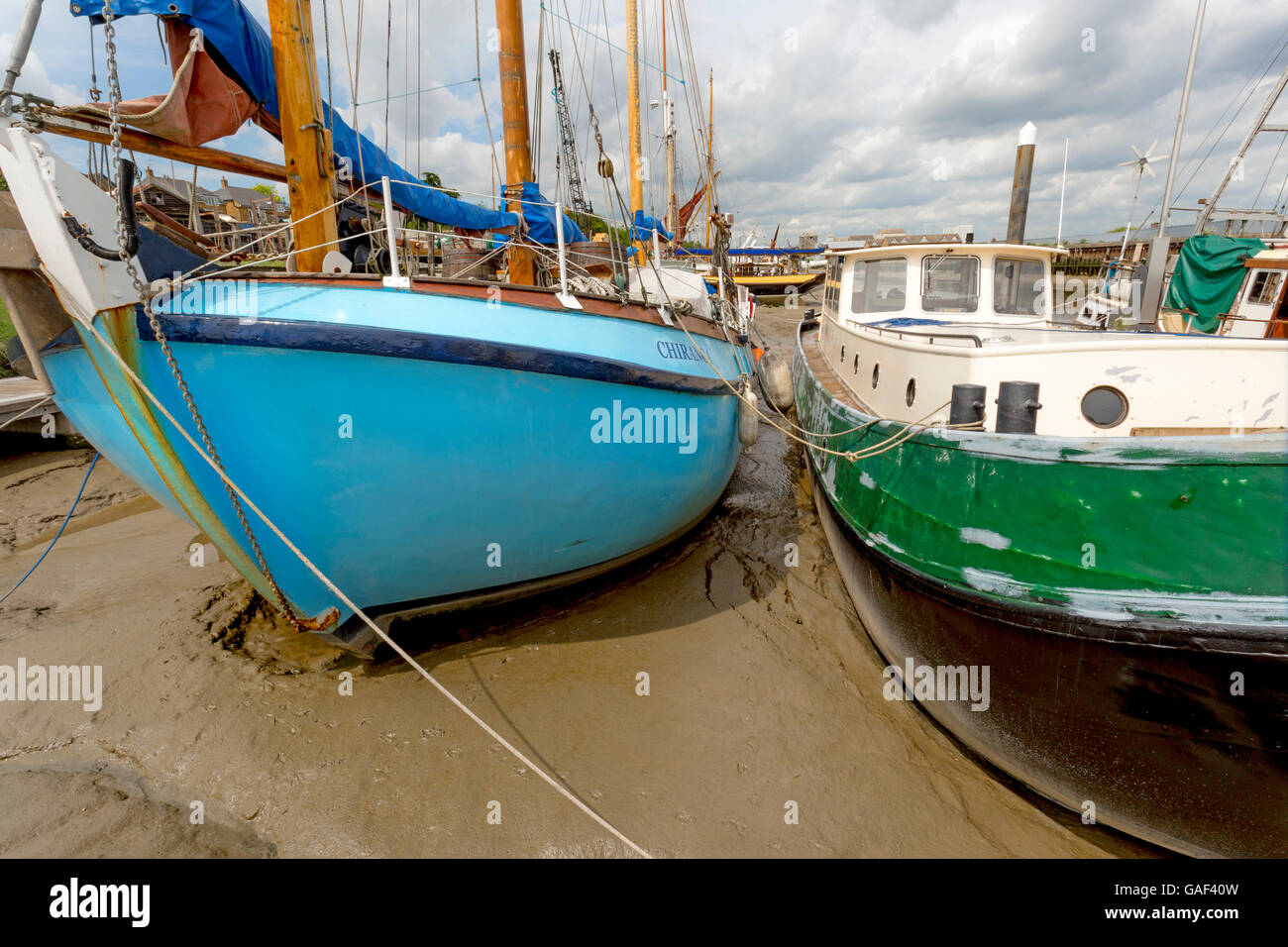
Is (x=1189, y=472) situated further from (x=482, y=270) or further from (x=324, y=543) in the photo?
(x=482, y=270)

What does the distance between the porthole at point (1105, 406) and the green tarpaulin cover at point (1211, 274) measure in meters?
10.2

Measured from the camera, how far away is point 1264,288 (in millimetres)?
9109

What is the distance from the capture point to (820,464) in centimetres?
593

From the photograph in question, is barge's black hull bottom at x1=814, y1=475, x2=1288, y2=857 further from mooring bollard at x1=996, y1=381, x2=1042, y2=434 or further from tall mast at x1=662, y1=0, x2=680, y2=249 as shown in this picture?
tall mast at x1=662, y1=0, x2=680, y2=249

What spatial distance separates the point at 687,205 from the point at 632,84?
1162 centimetres

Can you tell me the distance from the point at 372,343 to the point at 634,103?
10007 millimetres

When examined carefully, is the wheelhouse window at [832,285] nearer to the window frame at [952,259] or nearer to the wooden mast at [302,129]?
the window frame at [952,259]

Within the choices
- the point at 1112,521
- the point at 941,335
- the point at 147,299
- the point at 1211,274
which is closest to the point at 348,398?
the point at 147,299

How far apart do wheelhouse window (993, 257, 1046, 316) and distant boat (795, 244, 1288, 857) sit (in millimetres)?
3088

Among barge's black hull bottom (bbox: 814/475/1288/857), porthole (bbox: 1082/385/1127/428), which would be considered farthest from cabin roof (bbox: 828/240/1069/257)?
barge's black hull bottom (bbox: 814/475/1288/857)

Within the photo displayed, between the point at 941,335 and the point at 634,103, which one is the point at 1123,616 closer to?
the point at 941,335

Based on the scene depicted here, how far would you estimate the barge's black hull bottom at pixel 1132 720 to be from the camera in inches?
97.7

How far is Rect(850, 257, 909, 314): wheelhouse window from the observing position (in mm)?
6457
